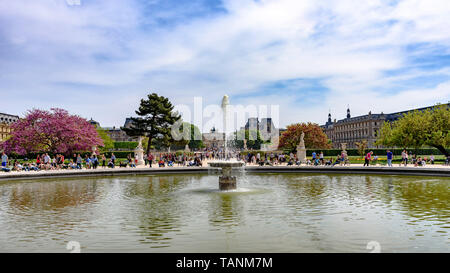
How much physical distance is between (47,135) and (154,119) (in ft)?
55.0

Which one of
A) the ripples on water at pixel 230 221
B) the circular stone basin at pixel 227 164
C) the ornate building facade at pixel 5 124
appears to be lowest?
the ripples on water at pixel 230 221

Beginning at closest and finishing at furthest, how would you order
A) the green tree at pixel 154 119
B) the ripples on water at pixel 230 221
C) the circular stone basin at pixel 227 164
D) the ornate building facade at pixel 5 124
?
the ripples on water at pixel 230 221 < the circular stone basin at pixel 227 164 < the green tree at pixel 154 119 < the ornate building facade at pixel 5 124

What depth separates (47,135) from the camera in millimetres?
48250

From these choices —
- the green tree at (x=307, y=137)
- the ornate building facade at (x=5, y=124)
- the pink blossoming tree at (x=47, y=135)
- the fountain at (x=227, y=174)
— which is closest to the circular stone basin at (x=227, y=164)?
the fountain at (x=227, y=174)

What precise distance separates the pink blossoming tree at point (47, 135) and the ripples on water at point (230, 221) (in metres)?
35.2

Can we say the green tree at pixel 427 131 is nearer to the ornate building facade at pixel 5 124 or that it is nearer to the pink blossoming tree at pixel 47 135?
the pink blossoming tree at pixel 47 135

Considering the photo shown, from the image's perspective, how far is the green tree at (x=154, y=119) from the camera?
57.5 meters

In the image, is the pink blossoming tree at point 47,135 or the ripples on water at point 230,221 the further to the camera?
the pink blossoming tree at point 47,135

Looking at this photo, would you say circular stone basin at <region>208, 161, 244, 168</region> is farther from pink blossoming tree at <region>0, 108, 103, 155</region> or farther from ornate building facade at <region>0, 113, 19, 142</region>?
ornate building facade at <region>0, 113, 19, 142</region>

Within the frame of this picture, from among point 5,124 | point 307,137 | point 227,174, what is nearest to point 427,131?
point 307,137

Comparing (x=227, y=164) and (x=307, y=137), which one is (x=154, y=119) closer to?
(x=307, y=137)

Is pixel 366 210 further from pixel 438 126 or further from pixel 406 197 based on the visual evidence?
pixel 438 126
